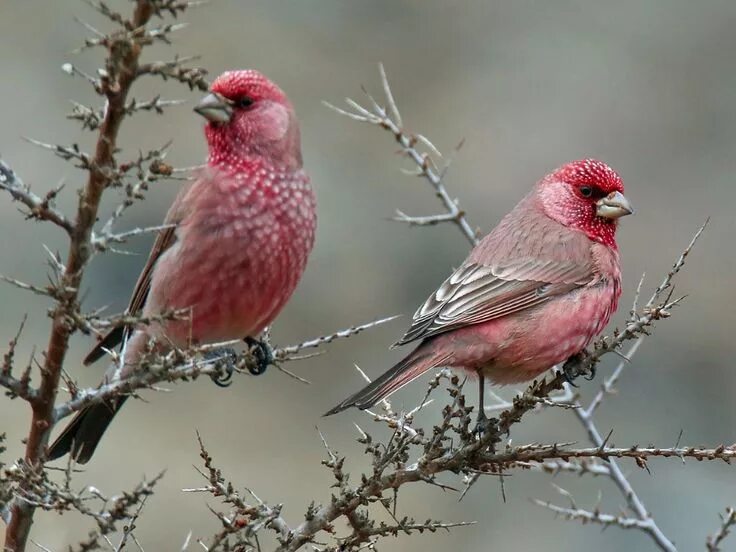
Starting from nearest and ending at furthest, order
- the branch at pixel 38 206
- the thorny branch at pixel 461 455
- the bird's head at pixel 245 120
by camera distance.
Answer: the branch at pixel 38 206, the thorny branch at pixel 461 455, the bird's head at pixel 245 120

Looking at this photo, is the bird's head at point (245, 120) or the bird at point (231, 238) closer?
the bird at point (231, 238)

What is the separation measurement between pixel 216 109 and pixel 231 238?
0.57m

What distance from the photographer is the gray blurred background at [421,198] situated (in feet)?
44.9

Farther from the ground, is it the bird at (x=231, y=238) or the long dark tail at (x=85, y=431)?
the bird at (x=231, y=238)

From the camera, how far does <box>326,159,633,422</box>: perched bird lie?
6.01m

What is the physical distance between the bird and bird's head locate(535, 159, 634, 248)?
5.55ft

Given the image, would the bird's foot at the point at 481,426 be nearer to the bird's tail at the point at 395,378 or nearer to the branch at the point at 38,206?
the bird's tail at the point at 395,378

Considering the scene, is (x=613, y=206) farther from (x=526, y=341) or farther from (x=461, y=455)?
(x=461, y=455)

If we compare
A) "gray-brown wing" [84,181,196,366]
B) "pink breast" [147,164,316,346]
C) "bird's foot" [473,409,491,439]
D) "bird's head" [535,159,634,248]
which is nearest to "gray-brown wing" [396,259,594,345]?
"bird's head" [535,159,634,248]

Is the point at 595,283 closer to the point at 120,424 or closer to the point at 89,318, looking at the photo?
the point at 89,318

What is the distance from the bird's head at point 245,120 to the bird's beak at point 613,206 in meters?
1.84

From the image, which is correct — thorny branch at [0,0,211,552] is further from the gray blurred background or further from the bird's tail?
the gray blurred background

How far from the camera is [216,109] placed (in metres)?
5.42

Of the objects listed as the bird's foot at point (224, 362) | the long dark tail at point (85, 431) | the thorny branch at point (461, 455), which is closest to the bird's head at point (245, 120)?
the thorny branch at point (461, 455)
